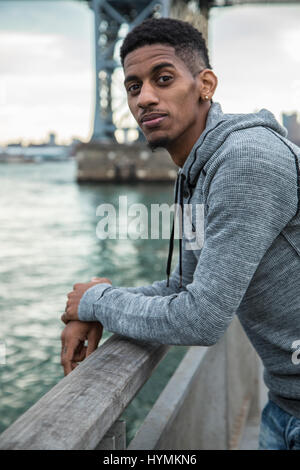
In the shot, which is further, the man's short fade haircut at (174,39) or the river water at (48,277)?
the river water at (48,277)

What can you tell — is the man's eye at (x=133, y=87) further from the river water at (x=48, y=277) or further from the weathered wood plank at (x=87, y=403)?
the river water at (x=48, y=277)

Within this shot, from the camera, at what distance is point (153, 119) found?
1.48 m

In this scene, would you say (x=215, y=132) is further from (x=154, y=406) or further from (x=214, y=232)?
(x=154, y=406)

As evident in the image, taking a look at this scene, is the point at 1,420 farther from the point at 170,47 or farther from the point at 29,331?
the point at 170,47

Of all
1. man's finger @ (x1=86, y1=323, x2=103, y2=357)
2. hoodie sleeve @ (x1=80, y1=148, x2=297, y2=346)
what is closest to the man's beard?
hoodie sleeve @ (x1=80, y1=148, x2=297, y2=346)


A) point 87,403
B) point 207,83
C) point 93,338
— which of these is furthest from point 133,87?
point 87,403

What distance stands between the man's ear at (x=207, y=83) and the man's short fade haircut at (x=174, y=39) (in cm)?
2

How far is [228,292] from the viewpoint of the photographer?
45.5 inches

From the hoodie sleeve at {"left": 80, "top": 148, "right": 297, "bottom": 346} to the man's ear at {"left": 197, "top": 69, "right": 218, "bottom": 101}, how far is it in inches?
14.8

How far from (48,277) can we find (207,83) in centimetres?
1067

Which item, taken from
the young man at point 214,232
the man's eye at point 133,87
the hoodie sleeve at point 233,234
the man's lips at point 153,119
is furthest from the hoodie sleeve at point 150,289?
the man's eye at point 133,87

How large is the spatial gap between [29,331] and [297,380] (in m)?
6.88

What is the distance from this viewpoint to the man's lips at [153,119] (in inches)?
58.0
